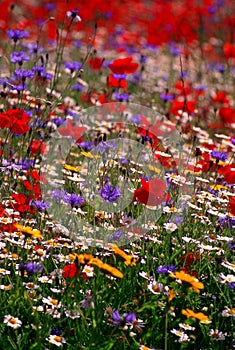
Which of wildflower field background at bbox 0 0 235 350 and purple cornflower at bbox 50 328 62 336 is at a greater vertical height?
wildflower field background at bbox 0 0 235 350

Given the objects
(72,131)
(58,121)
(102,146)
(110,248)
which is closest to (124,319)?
(110,248)

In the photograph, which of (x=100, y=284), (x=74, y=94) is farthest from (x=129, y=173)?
(x=74, y=94)

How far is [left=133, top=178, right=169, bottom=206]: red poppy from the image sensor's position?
8.56 feet

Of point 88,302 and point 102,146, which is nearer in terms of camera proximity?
point 88,302

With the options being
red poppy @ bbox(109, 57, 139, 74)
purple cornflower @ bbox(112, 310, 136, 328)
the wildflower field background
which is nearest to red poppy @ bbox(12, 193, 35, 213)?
the wildflower field background

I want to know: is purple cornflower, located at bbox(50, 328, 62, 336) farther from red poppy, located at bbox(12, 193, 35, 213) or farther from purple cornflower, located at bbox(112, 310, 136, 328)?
red poppy, located at bbox(12, 193, 35, 213)

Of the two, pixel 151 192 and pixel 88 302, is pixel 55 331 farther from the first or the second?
pixel 151 192

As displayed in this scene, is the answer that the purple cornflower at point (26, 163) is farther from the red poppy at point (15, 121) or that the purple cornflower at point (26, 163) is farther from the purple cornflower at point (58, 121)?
the purple cornflower at point (58, 121)

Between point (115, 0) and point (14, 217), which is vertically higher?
point (115, 0)

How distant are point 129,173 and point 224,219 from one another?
0.54 metres

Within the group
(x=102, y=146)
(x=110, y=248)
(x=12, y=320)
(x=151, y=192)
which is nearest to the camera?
(x=12, y=320)

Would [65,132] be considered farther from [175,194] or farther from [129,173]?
[175,194]

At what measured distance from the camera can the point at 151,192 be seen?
2758 mm

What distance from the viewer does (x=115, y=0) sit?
10188mm
